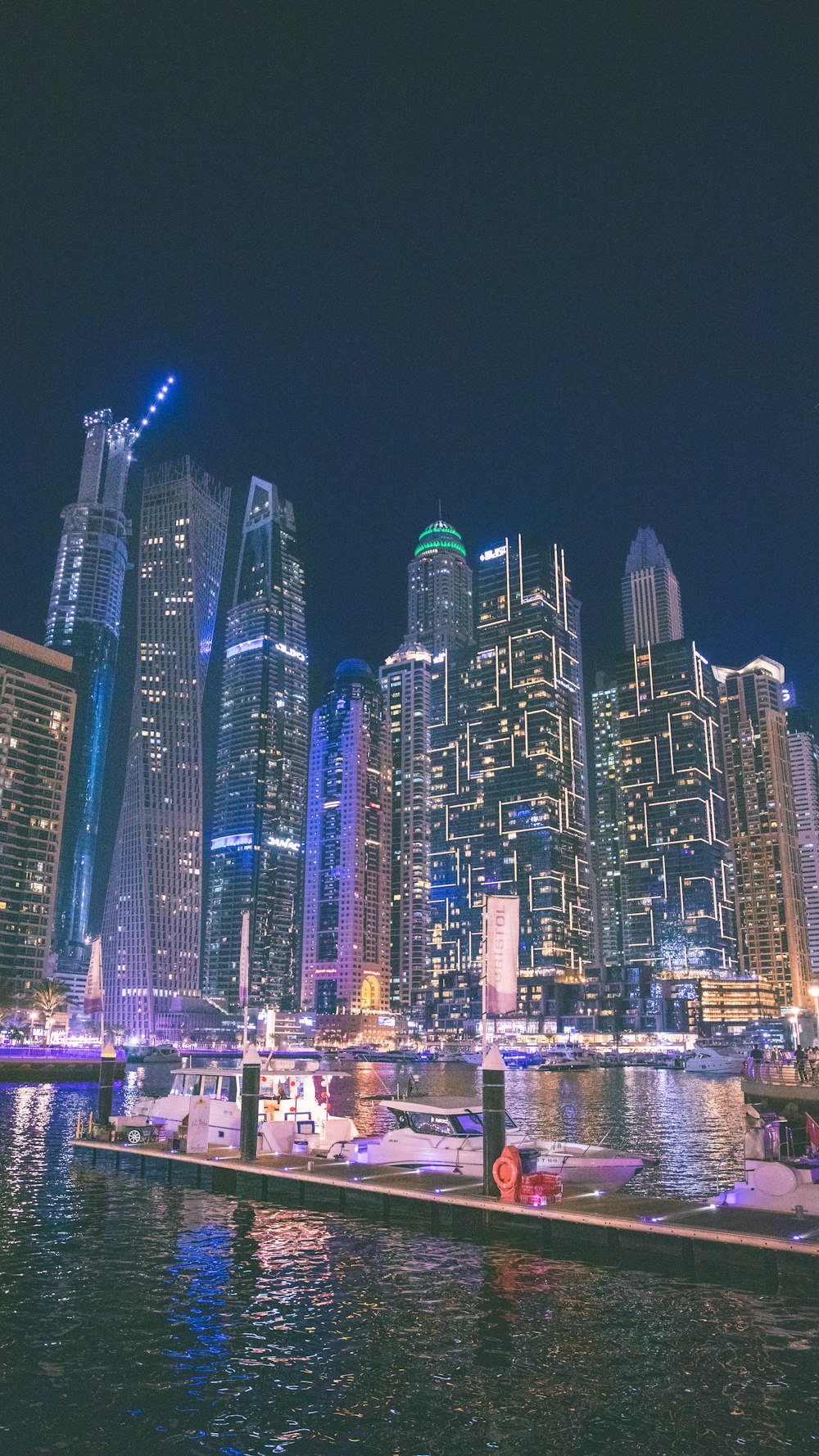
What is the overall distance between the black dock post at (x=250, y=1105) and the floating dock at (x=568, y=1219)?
2.26 feet

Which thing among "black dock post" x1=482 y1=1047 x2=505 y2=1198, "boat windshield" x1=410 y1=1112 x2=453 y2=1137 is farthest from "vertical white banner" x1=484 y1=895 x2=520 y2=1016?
"boat windshield" x1=410 y1=1112 x2=453 y2=1137

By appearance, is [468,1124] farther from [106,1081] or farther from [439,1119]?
[106,1081]

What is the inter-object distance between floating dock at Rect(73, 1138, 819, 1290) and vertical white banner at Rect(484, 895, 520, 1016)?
6052mm

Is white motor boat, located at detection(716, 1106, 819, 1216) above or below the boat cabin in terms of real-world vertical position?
below

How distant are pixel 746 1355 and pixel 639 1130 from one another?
185ft

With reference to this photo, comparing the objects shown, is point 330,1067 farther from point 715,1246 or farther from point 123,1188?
point 715,1246

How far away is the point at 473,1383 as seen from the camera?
762 inches

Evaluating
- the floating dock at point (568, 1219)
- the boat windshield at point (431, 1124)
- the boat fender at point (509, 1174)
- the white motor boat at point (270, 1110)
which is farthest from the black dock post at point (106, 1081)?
the boat fender at point (509, 1174)

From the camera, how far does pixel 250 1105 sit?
42.6m

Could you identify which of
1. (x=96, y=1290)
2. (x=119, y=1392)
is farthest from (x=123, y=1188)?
(x=119, y=1392)

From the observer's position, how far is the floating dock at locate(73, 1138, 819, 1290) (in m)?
26.3

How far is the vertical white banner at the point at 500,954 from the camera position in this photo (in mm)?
31989

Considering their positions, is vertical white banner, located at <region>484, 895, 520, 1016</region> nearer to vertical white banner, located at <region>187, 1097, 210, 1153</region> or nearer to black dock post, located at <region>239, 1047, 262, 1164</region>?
black dock post, located at <region>239, 1047, 262, 1164</region>

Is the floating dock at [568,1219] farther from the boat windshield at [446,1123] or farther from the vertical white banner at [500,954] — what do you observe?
the vertical white banner at [500,954]
